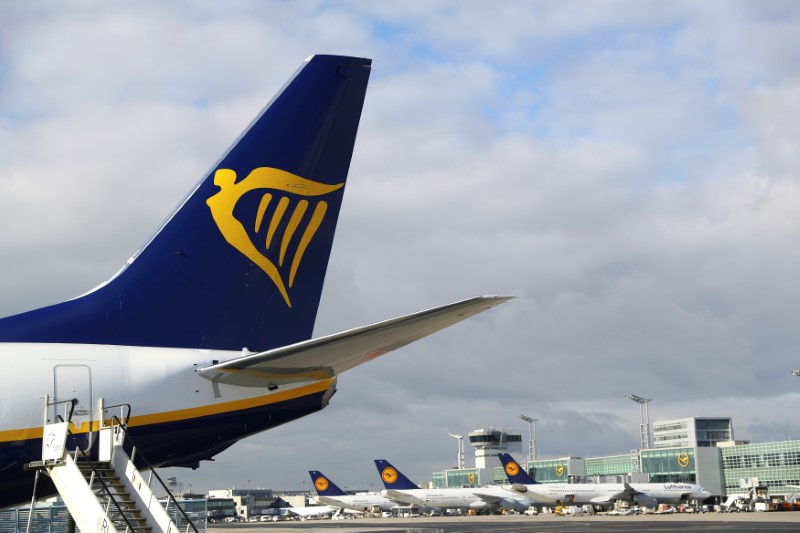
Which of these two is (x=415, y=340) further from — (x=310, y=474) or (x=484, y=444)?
(x=484, y=444)

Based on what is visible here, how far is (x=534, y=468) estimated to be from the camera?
487 ft

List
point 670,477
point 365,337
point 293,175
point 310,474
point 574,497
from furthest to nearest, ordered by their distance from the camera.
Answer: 1. point 670,477
2. point 310,474
3. point 574,497
4. point 293,175
5. point 365,337

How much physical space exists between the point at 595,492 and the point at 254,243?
8955 cm

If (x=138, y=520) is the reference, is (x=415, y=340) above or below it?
above

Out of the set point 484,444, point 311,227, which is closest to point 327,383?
point 311,227

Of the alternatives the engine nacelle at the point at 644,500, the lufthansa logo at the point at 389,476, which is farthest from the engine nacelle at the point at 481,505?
the engine nacelle at the point at 644,500

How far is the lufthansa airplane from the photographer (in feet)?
36.5

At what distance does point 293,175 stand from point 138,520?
18.1 ft

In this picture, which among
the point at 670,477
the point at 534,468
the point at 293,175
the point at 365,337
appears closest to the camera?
the point at 365,337

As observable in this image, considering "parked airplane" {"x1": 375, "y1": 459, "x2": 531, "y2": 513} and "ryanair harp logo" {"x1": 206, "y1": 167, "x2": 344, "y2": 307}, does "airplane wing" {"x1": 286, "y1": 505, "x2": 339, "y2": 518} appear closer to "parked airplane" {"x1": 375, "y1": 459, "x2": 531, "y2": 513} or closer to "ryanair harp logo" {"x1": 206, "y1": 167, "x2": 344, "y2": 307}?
"parked airplane" {"x1": 375, "y1": 459, "x2": 531, "y2": 513}

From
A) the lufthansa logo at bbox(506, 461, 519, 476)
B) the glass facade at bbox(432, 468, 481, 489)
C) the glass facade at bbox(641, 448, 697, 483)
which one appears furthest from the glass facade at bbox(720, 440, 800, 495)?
the glass facade at bbox(432, 468, 481, 489)

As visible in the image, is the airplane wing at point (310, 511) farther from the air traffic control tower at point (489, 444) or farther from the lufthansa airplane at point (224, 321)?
the lufthansa airplane at point (224, 321)

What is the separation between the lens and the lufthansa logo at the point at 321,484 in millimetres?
107688

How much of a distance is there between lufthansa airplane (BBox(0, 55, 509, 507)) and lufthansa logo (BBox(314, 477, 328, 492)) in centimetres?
9746
